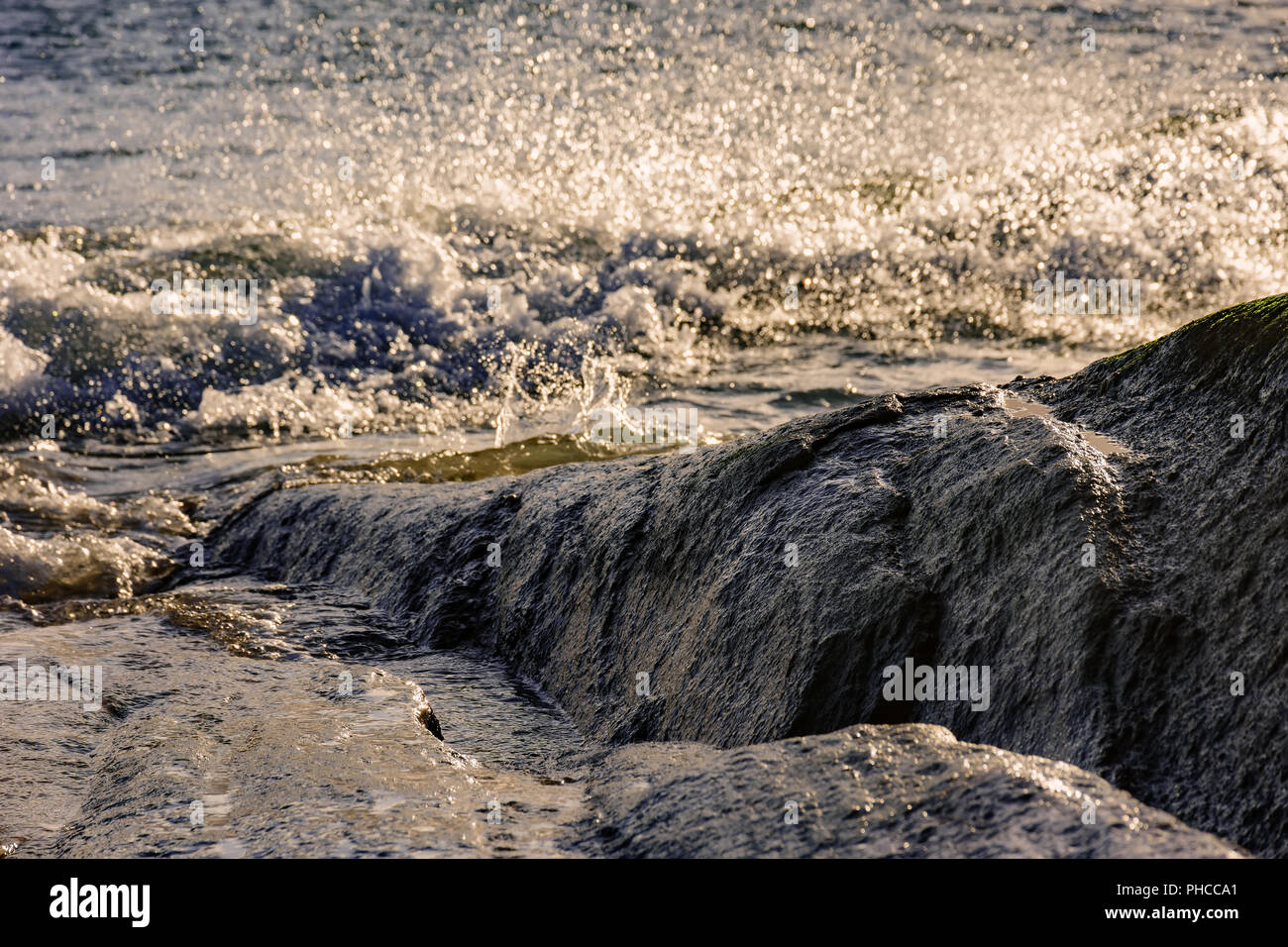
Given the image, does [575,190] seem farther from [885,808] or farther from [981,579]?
[885,808]

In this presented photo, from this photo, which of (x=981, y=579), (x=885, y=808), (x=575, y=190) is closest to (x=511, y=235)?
(x=575, y=190)

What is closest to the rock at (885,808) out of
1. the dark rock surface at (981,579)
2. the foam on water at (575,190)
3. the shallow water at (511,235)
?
the dark rock surface at (981,579)

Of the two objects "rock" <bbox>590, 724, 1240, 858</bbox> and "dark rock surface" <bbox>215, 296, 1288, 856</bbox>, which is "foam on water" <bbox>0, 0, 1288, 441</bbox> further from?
"rock" <bbox>590, 724, 1240, 858</bbox>

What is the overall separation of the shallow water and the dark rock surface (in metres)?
0.43

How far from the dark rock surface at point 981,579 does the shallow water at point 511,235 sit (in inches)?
16.8

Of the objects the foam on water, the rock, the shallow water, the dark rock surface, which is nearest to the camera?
the rock

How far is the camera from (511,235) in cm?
1070

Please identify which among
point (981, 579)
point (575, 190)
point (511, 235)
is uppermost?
point (575, 190)

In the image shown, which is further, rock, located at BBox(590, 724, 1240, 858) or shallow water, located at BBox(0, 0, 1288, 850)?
shallow water, located at BBox(0, 0, 1288, 850)

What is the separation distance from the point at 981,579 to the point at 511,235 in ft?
27.9

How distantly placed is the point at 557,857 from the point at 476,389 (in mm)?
6538

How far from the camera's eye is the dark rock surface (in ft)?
7.44

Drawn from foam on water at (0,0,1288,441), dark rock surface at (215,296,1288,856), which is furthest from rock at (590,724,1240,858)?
foam on water at (0,0,1288,441)

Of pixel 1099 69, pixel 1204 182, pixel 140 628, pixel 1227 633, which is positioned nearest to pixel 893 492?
pixel 1227 633
